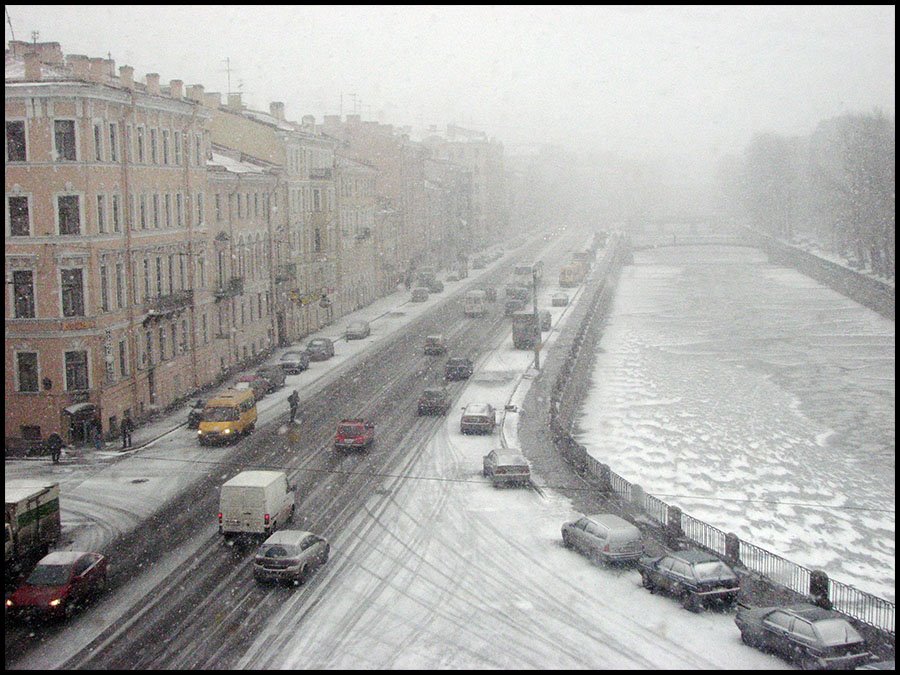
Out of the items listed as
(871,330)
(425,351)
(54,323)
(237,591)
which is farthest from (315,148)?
(237,591)

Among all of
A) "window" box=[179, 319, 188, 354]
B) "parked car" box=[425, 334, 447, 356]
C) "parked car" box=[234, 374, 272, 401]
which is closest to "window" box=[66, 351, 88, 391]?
"window" box=[179, 319, 188, 354]

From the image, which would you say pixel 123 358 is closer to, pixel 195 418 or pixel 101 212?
pixel 195 418

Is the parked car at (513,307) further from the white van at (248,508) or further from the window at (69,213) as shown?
the white van at (248,508)

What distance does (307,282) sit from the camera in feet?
184

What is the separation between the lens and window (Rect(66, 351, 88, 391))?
103ft

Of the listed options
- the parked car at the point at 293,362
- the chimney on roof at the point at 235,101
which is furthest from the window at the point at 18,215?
the chimney on roof at the point at 235,101

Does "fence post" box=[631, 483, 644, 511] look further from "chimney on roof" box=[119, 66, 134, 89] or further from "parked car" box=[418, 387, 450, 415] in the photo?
"chimney on roof" box=[119, 66, 134, 89]

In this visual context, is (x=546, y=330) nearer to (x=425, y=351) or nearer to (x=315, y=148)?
(x=425, y=351)

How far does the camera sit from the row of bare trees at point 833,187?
7562 cm

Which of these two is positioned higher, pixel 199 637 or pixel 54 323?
pixel 54 323

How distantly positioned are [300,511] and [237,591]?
583cm

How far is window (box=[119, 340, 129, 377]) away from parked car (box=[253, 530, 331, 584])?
15372mm

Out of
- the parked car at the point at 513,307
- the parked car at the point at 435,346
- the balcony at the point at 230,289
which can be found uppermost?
the balcony at the point at 230,289

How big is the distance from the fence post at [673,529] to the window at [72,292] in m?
19.8
